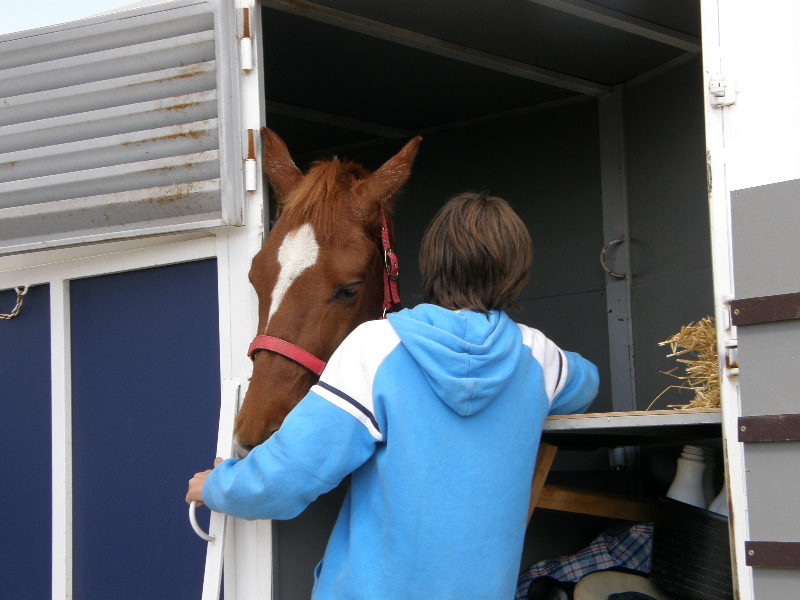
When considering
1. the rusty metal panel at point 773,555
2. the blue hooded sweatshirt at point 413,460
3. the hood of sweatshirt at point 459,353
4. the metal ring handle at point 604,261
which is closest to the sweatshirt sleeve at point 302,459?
the blue hooded sweatshirt at point 413,460

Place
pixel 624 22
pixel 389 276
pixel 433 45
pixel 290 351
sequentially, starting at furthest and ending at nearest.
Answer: pixel 433 45 → pixel 624 22 → pixel 389 276 → pixel 290 351

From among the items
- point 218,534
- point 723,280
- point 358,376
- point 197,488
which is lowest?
point 218,534

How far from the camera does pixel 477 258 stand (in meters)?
1.79

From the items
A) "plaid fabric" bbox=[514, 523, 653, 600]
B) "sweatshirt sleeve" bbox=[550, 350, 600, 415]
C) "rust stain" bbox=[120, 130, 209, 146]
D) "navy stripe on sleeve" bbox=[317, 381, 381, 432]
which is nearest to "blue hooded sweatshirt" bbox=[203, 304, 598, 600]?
"navy stripe on sleeve" bbox=[317, 381, 381, 432]

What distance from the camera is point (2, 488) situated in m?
2.62

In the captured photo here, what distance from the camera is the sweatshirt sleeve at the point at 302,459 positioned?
5.29ft

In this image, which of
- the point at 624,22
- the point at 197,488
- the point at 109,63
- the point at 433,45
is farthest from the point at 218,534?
the point at 624,22

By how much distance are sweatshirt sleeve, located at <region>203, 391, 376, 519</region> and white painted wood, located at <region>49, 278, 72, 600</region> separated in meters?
1.00

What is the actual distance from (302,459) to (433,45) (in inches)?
76.7

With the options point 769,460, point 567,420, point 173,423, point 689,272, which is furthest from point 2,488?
point 689,272

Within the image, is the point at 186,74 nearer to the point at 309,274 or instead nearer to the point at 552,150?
the point at 309,274

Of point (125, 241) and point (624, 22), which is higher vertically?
point (624, 22)

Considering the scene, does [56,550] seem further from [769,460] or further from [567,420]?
[769,460]

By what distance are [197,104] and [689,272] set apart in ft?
5.98
